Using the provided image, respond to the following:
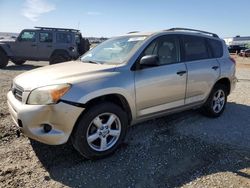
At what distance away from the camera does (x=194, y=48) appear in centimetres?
546

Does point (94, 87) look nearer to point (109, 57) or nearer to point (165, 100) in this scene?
point (109, 57)

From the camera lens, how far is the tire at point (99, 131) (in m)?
3.73

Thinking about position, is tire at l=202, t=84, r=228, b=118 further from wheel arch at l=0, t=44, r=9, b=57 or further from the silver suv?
wheel arch at l=0, t=44, r=9, b=57

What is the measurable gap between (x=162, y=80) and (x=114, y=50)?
950mm

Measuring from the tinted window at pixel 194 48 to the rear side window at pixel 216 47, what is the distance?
0.22 meters

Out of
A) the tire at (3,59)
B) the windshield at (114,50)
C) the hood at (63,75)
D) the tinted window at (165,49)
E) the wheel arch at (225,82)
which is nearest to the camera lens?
the hood at (63,75)

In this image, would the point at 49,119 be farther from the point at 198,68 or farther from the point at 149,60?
the point at 198,68

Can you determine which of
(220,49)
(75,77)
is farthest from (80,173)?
(220,49)

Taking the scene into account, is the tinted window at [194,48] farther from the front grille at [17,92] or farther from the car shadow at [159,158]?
the front grille at [17,92]

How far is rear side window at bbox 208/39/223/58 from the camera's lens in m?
5.90

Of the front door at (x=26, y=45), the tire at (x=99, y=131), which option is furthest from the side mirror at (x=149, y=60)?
the front door at (x=26, y=45)

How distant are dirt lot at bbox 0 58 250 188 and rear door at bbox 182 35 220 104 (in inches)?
25.6

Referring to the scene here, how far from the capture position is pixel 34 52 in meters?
14.8

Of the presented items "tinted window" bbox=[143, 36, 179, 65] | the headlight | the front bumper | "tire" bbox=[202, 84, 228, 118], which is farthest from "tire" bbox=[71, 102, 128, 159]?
"tire" bbox=[202, 84, 228, 118]
